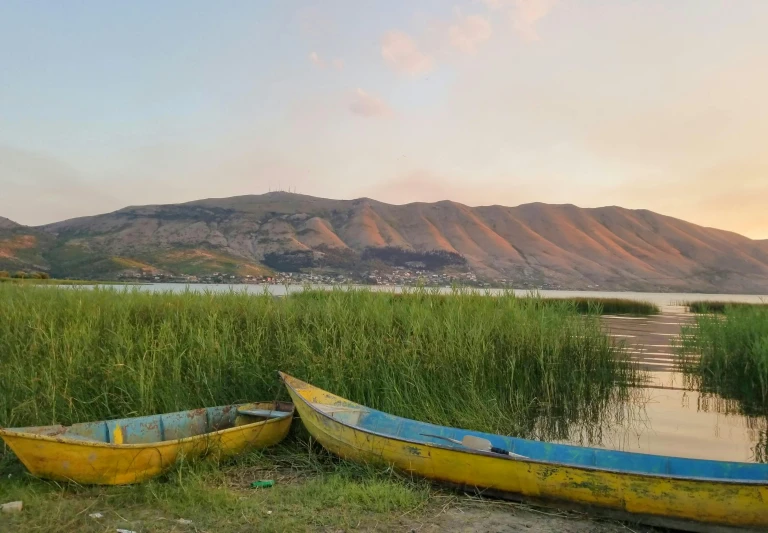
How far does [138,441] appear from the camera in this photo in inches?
235

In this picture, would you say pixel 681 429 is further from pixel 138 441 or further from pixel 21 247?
pixel 21 247

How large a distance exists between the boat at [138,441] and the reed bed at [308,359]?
2.61 feet

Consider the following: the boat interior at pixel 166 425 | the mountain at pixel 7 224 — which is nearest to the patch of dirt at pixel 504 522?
the boat interior at pixel 166 425

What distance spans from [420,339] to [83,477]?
470 centimetres

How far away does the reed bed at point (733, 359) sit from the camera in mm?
10109

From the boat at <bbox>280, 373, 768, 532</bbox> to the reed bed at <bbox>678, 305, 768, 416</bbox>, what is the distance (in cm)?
585

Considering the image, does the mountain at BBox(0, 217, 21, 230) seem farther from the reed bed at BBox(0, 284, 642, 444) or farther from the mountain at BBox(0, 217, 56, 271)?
the reed bed at BBox(0, 284, 642, 444)

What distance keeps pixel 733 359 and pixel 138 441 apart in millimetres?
11348

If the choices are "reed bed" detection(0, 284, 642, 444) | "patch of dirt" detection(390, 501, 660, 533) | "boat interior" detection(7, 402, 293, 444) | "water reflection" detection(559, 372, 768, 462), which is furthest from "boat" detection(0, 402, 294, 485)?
"water reflection" detection(559, 372, 768, 462)

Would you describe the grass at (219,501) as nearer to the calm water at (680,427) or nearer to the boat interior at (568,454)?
the boat interior at (568,454)

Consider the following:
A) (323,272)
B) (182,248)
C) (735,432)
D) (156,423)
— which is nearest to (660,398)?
(735,432)

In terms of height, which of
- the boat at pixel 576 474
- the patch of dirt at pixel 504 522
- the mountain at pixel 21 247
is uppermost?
the mountain at pixel 21 247

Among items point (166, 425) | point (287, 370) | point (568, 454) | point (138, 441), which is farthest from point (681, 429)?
point (138, 441)

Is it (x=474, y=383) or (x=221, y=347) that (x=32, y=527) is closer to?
(x=221, y=347)
